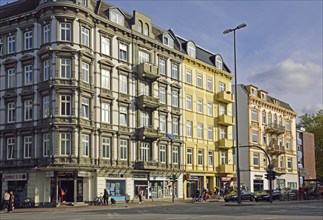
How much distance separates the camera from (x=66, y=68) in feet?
145

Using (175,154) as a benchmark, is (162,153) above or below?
above

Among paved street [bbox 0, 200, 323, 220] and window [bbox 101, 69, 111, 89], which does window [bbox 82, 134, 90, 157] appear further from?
paved street [bbox 0, 200, 323, 220]

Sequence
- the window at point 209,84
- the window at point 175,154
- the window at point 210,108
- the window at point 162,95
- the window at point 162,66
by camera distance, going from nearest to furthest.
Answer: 1. the window at point 162,95
2. the window at point 162,66
3. the window at point 175,154
4. the window at point 210,108
5. the window at point 209,84

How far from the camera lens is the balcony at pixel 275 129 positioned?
77.8 metres

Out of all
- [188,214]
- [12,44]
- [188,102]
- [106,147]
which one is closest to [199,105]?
[188,102]

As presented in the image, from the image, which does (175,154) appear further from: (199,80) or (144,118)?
(199,80)

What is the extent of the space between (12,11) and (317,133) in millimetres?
67752

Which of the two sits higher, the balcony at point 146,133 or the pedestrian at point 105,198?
the balcony at point 146,133

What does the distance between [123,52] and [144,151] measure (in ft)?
34.8

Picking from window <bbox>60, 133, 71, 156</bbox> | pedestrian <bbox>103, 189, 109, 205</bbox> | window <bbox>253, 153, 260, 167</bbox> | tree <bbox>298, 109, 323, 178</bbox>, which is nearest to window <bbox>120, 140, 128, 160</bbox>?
pedestrian <bbox>103, 189, 109, 205</bbox>

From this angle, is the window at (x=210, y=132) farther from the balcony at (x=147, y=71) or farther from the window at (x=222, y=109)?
the balcony at (x=147, y=71)

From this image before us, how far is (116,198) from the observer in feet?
156

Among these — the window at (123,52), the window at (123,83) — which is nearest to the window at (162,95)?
the window at (123,83)

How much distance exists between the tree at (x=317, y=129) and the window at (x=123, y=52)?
58602mm
